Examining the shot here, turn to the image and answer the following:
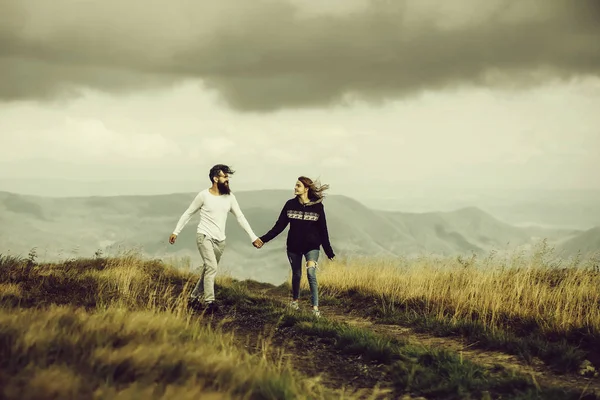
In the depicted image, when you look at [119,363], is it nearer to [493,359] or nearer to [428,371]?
[428,371]

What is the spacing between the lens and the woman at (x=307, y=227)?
9969mm

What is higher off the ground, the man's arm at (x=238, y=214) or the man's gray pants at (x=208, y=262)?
the man's arm at (x=238, y=214)

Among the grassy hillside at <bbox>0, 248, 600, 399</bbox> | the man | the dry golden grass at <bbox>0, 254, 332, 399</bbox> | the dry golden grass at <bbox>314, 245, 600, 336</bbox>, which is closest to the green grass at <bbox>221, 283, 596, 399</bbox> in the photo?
the grassy hillside at <bbox>0, 248, 600, 399</bbox>

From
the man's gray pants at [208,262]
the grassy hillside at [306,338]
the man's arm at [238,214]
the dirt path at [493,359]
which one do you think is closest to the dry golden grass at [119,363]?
the grassy hillside at [306,338]

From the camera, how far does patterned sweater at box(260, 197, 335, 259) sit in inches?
393

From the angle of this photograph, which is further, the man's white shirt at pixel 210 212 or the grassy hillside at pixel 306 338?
the man's white shirt at pixel 210 212

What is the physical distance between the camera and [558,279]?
1161 cm

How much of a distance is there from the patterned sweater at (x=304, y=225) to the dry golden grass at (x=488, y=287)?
243 cm

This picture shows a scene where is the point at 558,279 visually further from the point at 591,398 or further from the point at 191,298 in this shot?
the point at 191,298

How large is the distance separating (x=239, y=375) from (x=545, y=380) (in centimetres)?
357

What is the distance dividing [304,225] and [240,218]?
1362 millimetres

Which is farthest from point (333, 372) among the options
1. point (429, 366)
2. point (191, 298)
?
point (191, 298)

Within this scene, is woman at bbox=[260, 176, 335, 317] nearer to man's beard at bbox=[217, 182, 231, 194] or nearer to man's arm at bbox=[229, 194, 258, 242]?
man's arm at bbox=[229, 194, 258, 242]

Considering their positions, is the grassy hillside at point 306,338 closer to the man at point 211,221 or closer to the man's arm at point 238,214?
the man at point 211,221
